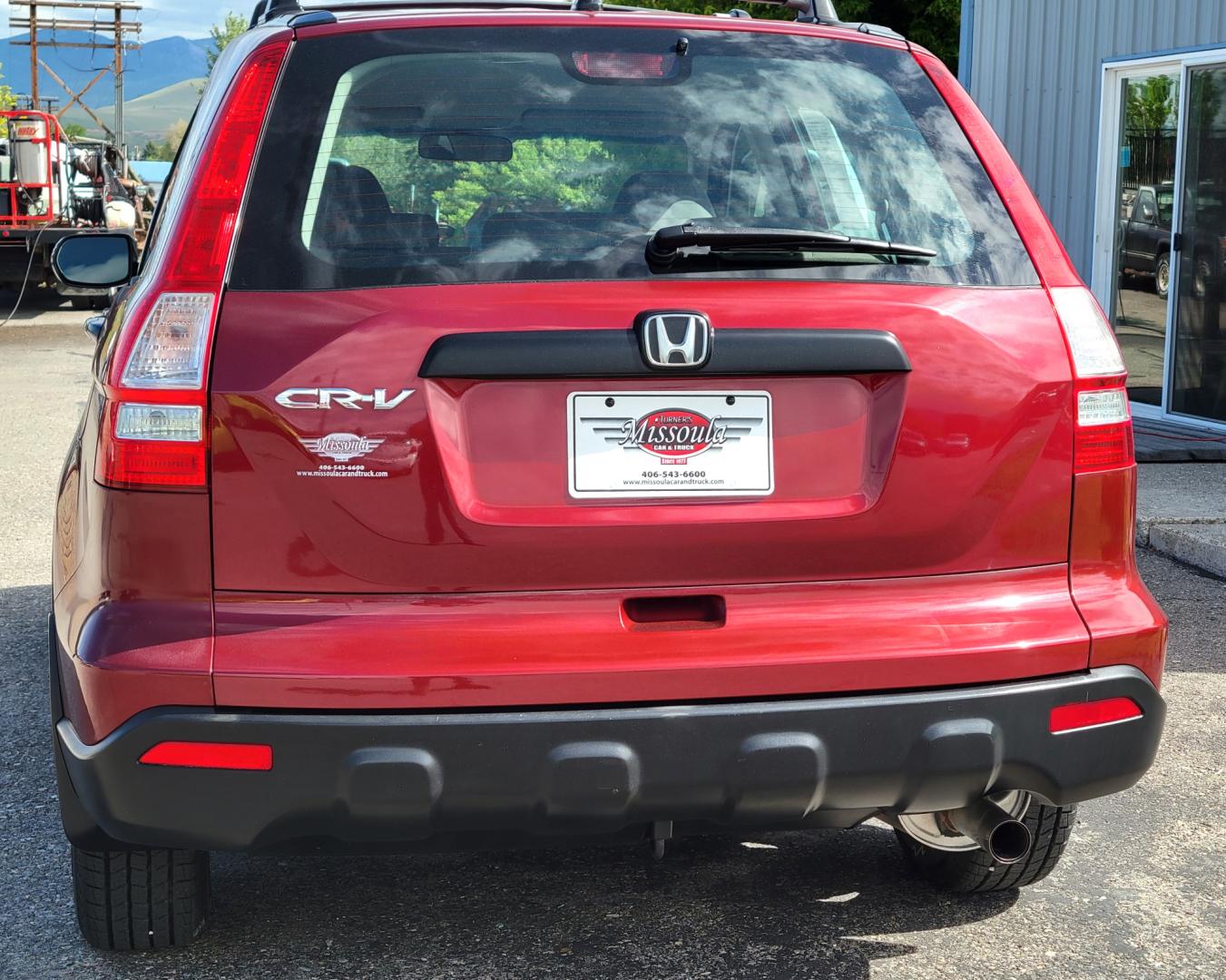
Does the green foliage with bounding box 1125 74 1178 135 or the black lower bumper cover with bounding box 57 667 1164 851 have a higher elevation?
the green foliage with bounding box 1125 74 1178 135

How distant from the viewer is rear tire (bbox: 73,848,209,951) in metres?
2.96

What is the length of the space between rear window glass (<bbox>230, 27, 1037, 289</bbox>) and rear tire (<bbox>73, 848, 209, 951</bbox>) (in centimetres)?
116

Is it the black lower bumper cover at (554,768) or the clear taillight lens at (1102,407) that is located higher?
the clear taillight lens at (1102,407)

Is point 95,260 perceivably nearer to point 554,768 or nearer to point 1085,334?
point 554,768

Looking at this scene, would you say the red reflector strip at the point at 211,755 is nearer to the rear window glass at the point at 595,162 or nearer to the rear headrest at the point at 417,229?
the rear window glass at the point at 595,162

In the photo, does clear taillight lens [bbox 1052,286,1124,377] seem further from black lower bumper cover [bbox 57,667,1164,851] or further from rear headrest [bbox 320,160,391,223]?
rear headrest [bbox 320,160,391,223]

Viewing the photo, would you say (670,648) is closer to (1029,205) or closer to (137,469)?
(137,469)

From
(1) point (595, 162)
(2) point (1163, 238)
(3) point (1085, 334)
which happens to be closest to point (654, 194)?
(1) point (595, 162)

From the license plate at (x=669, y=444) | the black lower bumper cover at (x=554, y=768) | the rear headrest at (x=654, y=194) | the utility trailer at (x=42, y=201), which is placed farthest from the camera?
the utility trailer at (x=42, y=201)

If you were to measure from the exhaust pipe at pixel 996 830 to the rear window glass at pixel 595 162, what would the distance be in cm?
95

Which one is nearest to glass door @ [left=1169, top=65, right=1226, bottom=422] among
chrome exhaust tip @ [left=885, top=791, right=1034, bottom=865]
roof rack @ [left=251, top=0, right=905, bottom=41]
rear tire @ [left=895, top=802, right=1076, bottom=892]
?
roof rack @ [left=251, top=0, right=905, bottom=41]

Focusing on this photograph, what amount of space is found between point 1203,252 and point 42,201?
16916 mm

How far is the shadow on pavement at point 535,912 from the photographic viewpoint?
305cm

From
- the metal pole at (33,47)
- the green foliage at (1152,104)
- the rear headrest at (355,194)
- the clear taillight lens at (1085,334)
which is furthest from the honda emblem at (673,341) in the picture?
the metal pole at (33,47)
